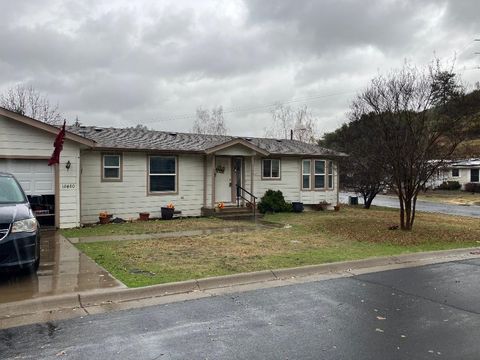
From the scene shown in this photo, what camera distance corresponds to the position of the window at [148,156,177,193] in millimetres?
17859

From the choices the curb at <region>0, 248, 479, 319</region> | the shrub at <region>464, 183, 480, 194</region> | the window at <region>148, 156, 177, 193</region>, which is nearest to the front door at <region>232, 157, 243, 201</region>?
the window at <region>148, 156, 177, 193</region>

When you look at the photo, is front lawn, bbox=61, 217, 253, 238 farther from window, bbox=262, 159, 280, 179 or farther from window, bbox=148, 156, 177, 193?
window, bbox=262, 159, 280, 179

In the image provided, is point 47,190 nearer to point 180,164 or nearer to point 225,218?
point 180,164

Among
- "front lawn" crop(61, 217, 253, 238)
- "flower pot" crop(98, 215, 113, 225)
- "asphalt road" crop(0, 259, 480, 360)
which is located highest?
"flower pot" crop(98, 215, 113, 225)

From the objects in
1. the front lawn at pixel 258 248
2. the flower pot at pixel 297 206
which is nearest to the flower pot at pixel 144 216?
the front lawn at pixel 258 248

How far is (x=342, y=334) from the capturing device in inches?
198

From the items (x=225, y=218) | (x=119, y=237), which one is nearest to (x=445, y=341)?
(x=119, y=237)

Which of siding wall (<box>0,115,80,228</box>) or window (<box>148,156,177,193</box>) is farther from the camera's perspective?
window (<box>148,156,177,193</box>)

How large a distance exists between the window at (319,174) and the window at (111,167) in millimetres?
10395

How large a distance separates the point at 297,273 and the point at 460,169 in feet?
161

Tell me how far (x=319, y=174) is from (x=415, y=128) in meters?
9.44

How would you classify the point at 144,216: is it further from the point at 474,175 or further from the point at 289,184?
the point at 474,175

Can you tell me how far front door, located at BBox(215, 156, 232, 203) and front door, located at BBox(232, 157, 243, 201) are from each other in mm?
150

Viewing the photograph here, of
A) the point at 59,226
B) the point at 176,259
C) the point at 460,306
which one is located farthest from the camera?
the point at 59,226
